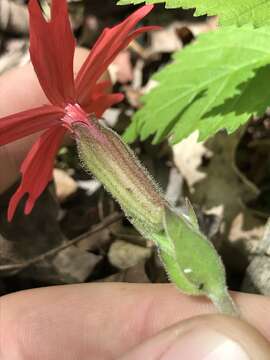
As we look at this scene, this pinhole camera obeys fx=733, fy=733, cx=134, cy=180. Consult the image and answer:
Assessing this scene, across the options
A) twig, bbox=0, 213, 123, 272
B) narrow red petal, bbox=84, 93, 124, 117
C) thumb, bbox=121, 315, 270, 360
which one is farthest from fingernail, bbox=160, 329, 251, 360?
twig, bbox=0, 213, 123, 272

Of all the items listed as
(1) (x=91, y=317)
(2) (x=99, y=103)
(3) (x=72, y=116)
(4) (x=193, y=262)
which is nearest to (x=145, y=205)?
(4) (x=193, y=262)

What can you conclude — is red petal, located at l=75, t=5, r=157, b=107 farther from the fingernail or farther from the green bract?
the fingernail

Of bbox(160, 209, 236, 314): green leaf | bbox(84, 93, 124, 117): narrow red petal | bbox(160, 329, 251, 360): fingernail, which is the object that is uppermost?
bbox(84, 93, 124, 117): narrow red petal

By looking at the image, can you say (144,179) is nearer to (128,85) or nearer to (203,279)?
(203,279)

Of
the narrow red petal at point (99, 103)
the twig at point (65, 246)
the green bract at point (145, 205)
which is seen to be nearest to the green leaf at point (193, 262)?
the green bract at point (145, 205)

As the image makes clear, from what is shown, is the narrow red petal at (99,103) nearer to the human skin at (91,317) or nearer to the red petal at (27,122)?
the red petal at (27,122)

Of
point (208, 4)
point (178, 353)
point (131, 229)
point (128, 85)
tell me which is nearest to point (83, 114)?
point (208, 4)

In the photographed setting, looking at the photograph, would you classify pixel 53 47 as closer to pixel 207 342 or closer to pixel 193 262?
pixel 193 262

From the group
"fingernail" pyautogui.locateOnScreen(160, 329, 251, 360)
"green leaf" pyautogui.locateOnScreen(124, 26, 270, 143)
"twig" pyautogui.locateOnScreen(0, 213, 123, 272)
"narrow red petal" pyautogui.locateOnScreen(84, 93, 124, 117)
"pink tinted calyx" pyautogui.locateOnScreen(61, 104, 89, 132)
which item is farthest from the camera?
"twig" pyautogui.locateOnScreen(0, 213, 123, 272)
